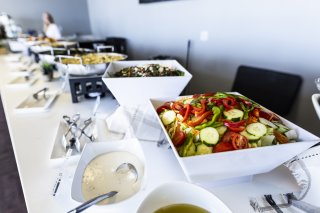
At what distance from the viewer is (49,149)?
25.0 inches

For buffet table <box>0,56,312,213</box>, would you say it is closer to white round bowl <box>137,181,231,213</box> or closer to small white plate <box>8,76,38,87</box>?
white round bowl <box>137,181,231,213</box>

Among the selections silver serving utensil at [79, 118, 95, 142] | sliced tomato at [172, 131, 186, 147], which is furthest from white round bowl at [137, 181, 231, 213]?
silver serving utensil at [79, 118, 95, 142]

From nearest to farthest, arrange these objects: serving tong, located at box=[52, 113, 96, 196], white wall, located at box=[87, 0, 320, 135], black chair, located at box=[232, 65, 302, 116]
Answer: serving tong, located at box=[52, 113, 96, 196], black chair, located at box=[232, 65, 302, 116], white wall, located at box=[87, 0, 320, 135]

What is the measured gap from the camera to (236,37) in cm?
156

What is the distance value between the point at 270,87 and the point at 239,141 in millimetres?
860

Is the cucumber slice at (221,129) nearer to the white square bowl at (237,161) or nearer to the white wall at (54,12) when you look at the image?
the white square bowl at (237,161)

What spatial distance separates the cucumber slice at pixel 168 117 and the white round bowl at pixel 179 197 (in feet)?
0.64

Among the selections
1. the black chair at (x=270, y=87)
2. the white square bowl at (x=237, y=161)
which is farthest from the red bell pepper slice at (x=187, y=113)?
the black chair at (x=270, y=87)

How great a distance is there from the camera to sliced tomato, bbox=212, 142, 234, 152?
44cm

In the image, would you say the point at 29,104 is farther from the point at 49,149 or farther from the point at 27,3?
the point at 27,3

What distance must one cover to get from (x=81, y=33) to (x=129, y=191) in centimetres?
483

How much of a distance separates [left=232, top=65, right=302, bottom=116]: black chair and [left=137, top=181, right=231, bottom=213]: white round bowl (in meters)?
0.95

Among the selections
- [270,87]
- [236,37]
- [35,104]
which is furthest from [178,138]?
[236,37]

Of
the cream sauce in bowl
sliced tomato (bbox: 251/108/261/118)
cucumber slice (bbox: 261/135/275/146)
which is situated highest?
sliced tomato (bbox: 251/108/261/118)
